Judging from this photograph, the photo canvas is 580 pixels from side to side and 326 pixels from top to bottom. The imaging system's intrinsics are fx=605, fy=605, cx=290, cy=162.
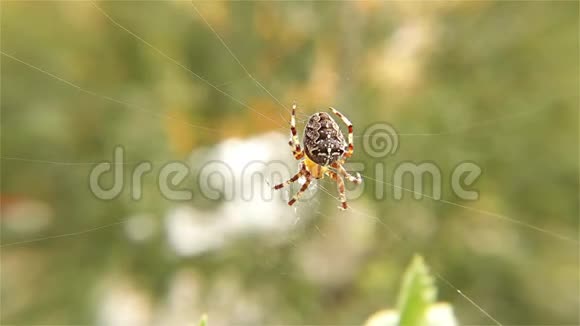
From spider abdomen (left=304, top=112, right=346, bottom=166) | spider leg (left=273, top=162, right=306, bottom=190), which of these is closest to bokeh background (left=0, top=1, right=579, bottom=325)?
spider leg (left=273, top=162, right=306, bottom=190)

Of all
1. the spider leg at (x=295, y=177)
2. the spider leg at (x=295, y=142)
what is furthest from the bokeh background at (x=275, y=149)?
the spider leg at (x=295, y=142)

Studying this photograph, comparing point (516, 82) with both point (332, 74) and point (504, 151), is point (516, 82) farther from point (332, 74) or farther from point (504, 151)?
point (332, 74)

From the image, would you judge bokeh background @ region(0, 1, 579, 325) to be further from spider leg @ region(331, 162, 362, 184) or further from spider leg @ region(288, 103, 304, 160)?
spider leg @ region(288, 103, 304, 160)

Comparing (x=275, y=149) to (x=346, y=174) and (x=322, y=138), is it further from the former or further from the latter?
(x=322, y=138)

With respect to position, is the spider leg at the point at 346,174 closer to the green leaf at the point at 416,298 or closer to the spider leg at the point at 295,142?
the spider leg at the point at 295,142

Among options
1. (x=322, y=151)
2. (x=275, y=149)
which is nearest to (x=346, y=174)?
(x=322, y=151)

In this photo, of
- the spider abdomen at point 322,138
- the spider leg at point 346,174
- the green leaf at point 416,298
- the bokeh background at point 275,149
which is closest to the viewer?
the green leaf at point 416,298
